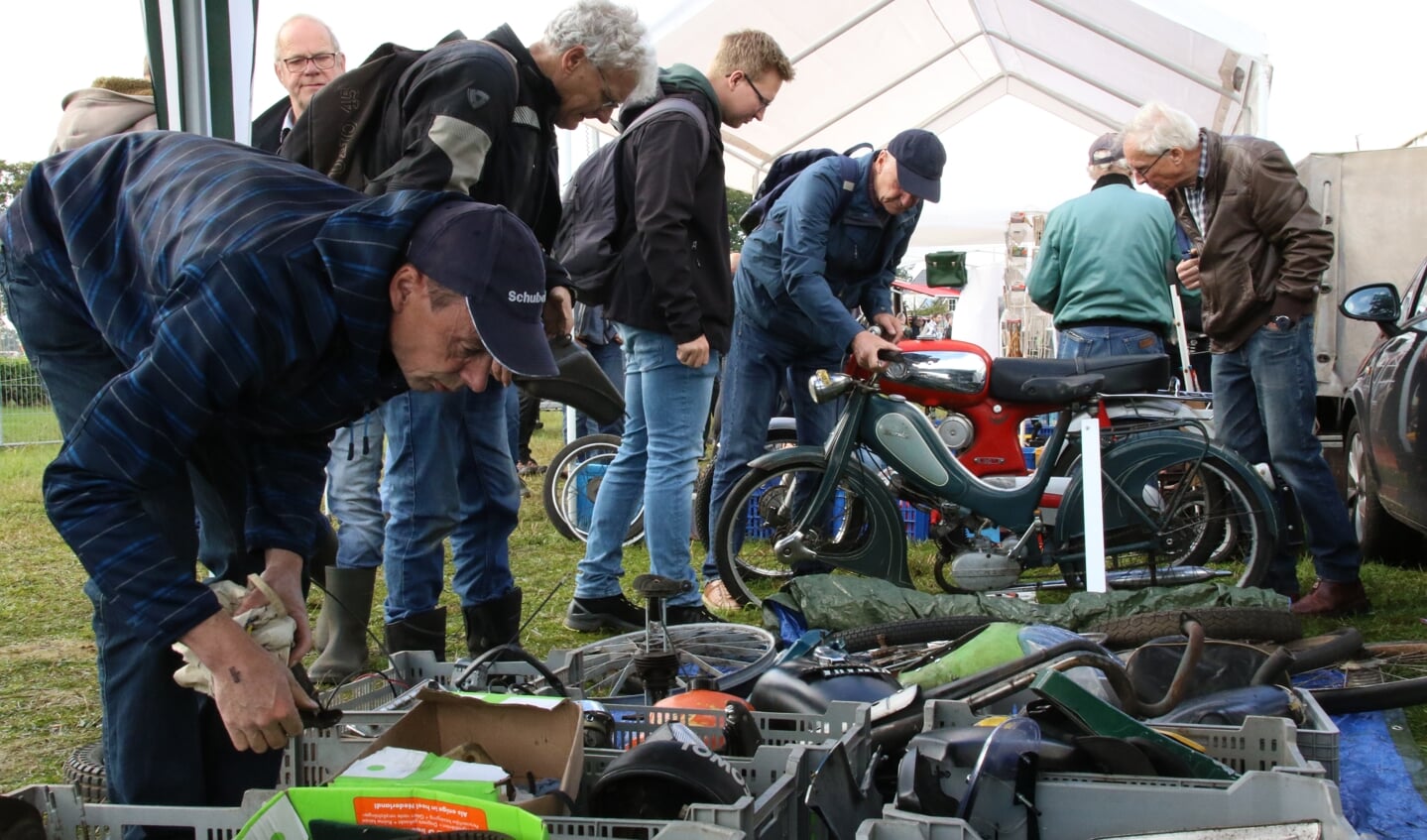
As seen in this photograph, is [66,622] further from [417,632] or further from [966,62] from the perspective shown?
[966,62]

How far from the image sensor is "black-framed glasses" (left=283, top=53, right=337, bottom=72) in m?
4.14

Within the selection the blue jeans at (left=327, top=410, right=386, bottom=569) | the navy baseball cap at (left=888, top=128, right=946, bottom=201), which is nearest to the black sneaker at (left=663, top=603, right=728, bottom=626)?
the blue jeans at (left=327, top=410, right=386, bottom=569)

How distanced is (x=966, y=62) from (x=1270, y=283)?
8.50 metres

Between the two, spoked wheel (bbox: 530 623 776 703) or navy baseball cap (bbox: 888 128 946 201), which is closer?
spoked wheel (bbox: 530 623 776 703)

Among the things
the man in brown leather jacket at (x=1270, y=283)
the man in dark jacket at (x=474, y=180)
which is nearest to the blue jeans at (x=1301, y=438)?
the man in brown leather jacket at (x=1270, y=283)

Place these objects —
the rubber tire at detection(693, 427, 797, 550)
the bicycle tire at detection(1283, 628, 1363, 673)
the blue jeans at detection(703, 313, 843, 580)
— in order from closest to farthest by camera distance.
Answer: the bicycle tire at detection(1283, 628, 1363, 673) → the blue jeans at detection(703, 313, 843, 580) → the rubber tire at detection(693, 427, 797, 550)

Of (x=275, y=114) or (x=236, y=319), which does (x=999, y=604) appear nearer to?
(x=236, y=319)

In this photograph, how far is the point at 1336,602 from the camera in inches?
161

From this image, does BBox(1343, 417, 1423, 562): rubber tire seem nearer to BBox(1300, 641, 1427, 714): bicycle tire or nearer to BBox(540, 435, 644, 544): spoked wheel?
BBox(1300, 641, 1427, 714): bicycle tire

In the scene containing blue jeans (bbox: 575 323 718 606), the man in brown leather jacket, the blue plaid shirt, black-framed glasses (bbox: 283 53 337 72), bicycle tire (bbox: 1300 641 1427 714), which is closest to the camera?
the blue plaid shirt

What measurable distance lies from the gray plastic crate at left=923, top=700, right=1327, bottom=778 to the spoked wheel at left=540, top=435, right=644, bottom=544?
151 inches

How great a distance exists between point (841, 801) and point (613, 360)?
5639mm

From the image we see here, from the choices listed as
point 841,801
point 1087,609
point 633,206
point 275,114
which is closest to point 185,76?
point 275,114

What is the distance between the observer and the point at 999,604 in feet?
11.8
